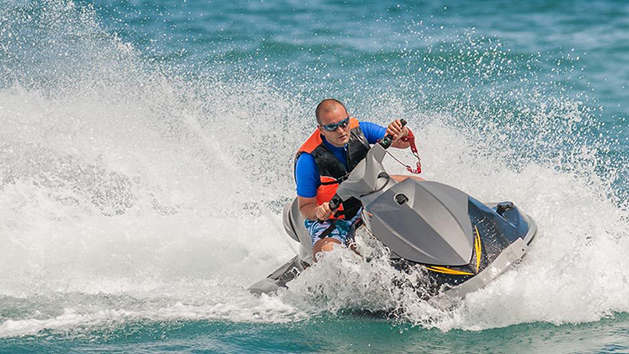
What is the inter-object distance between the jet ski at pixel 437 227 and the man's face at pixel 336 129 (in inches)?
Result: 7.2

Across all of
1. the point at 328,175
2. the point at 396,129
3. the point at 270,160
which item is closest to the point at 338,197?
the point at 328,175

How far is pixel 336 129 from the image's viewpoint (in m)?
4.79

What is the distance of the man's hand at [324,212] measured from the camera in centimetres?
469

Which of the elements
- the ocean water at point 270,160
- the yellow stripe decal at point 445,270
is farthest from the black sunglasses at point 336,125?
the yellow stripe decal at point 445,270

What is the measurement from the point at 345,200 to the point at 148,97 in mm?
5203

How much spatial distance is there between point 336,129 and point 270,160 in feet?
12.1

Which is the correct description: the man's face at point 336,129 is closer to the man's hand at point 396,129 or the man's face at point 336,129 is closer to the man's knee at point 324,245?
the man's hand at point 396,129

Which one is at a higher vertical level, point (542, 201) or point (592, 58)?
point (592, 58)

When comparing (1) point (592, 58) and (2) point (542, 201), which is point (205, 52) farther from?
(2) point (542, 201)

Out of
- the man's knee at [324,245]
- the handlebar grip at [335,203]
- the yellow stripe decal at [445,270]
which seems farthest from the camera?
the man's knee at [324,245]

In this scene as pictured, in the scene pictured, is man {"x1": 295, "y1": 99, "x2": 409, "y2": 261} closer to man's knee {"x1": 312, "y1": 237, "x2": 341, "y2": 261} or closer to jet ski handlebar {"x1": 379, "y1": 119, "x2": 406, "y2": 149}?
man's knee {"x1": 312, "y1": 237, "x2": 341, "y2": 261}

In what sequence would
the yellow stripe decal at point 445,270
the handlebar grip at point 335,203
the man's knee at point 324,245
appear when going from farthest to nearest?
the man's knee at point 324,245, the handlebar grip at point 335,203, the yellow stripe decal at point 445,270

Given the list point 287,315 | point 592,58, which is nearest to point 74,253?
point 287,315

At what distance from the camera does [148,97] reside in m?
9.52
